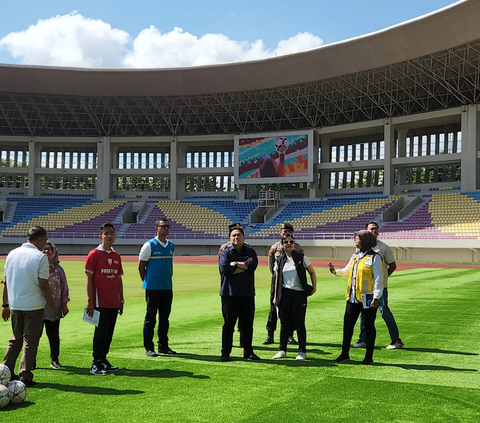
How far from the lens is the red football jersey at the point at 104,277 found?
26.5ft

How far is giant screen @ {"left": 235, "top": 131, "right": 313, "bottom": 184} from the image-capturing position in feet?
192

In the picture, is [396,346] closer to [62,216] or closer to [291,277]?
[291,277]

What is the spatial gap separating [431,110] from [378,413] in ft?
168

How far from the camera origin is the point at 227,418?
593cm

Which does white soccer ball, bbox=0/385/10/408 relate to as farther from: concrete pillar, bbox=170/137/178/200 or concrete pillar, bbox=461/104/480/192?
concrete pillar, bbox=170/137/178/200

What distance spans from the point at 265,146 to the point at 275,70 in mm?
9650

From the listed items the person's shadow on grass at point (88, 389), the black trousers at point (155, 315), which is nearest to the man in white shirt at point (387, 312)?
the black trousers at point (155, 315)

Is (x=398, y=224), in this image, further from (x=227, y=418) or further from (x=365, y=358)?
(x=227, y=418)

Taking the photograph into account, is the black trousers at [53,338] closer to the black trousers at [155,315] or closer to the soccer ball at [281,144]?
the black trousers at [155,315]

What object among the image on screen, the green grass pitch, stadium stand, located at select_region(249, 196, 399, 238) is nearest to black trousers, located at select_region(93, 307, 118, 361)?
the green grass pitch

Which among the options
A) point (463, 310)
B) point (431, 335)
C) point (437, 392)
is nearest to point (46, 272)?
point (437, 392)

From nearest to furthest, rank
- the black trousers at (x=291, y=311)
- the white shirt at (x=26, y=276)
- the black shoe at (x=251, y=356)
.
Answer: the white shirt at (x=26, y=276) < the black shoe at (x=251, y=356) < the black trousers at (x=291, y=311)

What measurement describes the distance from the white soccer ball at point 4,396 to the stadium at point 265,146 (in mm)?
39716

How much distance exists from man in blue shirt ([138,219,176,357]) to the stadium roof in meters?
36.1
